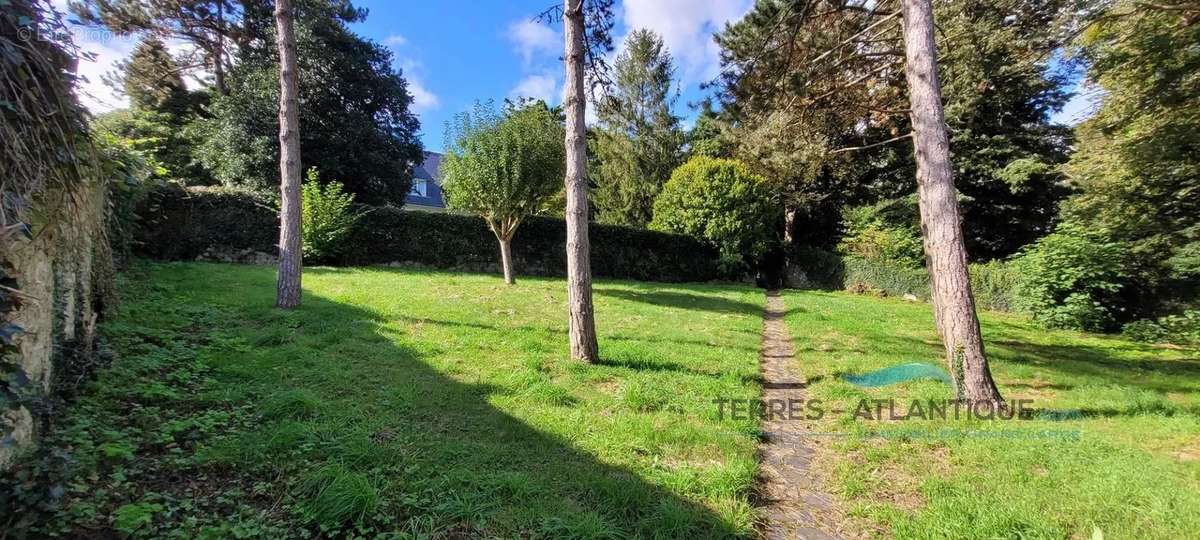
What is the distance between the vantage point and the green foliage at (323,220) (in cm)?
1220

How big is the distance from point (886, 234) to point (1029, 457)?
16.7 meters

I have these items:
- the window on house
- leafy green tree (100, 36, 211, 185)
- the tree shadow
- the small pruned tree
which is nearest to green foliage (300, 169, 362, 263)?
the small pruned tree

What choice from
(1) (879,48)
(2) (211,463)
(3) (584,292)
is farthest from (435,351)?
(1) (879,48)

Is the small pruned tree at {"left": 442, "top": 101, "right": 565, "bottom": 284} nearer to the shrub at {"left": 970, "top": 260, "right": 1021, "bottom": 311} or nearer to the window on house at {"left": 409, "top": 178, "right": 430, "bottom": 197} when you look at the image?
the shrub at {"left": 970, "top": 260, "right": 1021, "bottom": 311}

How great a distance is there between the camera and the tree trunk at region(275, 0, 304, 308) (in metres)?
6.71

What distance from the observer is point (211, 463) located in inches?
100

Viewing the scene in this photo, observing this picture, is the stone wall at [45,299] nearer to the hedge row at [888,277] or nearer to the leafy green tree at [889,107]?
the leafy green tree at [889,107]

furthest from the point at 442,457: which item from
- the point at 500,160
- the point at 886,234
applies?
the point at 886,234

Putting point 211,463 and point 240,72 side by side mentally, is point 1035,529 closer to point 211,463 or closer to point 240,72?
point 211,463

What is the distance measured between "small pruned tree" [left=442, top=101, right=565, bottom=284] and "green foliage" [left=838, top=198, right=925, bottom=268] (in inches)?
510

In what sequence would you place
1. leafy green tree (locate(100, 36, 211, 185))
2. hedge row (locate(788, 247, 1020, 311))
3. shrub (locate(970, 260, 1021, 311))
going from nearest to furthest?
shrub (locate(970, 260, 1021, 311))
hedge row (locate(788, 247, 1020, 311))
leafy green tree (locate(100, 36, 211, 185))

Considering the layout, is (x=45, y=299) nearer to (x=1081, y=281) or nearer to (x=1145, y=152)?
(x=1145, y=152)

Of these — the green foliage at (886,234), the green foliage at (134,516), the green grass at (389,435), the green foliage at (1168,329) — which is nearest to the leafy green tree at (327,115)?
the green grass at (389,435)

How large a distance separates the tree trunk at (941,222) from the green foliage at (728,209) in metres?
13.4
